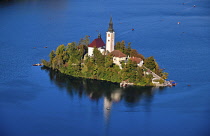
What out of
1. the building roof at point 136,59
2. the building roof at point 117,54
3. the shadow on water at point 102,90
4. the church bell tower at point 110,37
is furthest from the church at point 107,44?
the shadow on water at point 102,90

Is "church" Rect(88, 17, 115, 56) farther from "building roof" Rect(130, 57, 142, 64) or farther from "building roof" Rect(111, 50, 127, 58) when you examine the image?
"building roof" Rect(130, 57, 142, 64)

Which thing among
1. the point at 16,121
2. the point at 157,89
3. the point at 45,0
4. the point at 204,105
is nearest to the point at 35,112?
the point at 16,121

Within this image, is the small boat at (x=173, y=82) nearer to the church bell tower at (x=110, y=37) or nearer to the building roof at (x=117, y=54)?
the building roof at (x=117, y=54)

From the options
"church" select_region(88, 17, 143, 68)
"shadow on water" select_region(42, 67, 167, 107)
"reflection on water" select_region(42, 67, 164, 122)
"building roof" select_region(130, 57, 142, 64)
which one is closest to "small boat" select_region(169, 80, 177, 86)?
"shadow on water" select_region(42, 67, 167, 107)

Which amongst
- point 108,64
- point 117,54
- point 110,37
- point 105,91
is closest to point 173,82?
point 117,54

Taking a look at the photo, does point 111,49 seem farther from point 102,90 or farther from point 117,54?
point 102,90

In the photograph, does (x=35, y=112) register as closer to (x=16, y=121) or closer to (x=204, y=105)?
(x=16, y=121)

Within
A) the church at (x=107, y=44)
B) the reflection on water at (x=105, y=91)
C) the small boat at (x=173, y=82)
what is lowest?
the reflection on water at (x=105, y=91)
